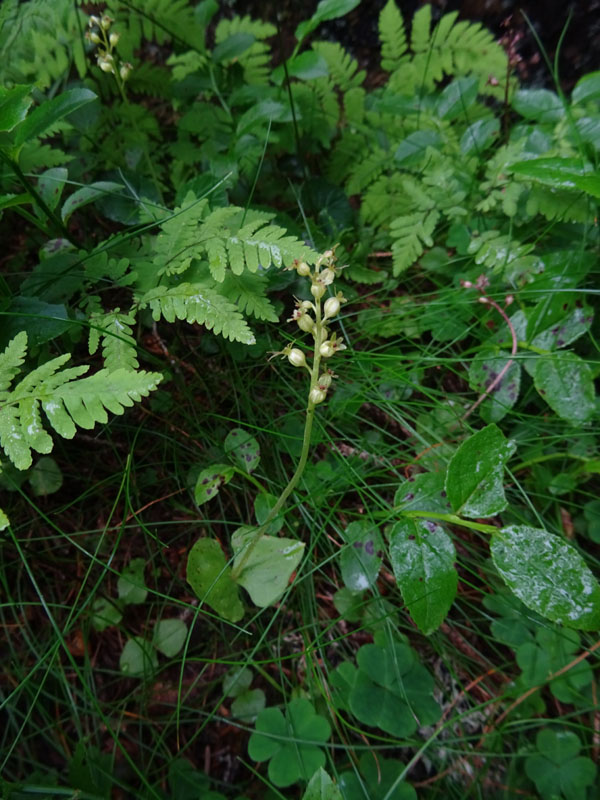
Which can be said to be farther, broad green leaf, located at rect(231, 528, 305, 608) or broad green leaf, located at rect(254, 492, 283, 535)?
broad green leaf, located at rect(254, 492, 283, 535)

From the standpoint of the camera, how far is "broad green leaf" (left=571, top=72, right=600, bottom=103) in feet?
5.27

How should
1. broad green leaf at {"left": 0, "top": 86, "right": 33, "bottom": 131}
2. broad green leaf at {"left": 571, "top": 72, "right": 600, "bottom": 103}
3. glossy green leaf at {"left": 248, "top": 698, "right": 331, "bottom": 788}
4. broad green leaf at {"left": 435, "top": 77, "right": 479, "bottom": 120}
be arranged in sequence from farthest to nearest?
broad green leaf at {"left": 435, "top": 77, "right": 479, "bottom": 120} → broad green leaf at {"left": 571, "top": 72, "right": 600, "bottom": 103} → glossy green leaf at {"left": 248, "top": 698, "right": 331, "bottom": 788} → broad green leaf at {"left": 0, "top": 86, "right": 33, "bottom": 131}

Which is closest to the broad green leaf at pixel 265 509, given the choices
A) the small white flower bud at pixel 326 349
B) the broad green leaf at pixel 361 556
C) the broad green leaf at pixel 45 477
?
the broad green leaf at pixel 361 556

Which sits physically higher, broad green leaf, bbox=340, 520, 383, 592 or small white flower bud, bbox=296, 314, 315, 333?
small white flower bud, bbox=296, 314, 315, 333

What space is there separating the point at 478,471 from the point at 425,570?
26cm

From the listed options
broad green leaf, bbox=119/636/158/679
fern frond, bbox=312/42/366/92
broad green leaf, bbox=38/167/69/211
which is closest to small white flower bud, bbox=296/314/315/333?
broad green leaf, bbox=38/167/69/211

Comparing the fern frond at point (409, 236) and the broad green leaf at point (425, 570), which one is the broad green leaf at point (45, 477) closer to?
the broad green leaf at point (425, 570)

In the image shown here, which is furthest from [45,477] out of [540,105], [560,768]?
[540,105]

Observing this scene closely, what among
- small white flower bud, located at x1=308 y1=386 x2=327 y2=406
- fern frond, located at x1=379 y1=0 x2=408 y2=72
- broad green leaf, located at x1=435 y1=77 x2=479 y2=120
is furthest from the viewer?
fern frond, located at x1=379 y1=0 x2=408 y2=72

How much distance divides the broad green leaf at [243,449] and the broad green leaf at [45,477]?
0.56 meters

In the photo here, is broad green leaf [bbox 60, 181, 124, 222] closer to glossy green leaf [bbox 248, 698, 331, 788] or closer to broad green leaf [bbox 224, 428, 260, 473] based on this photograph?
broad green leaf [bbox 224, 428, 260, 473]

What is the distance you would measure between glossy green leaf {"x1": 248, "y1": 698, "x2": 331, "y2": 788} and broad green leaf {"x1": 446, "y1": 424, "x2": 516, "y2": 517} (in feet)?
2.43

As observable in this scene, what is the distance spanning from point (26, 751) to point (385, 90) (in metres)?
2.58

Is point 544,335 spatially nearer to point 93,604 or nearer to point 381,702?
point 381,702
